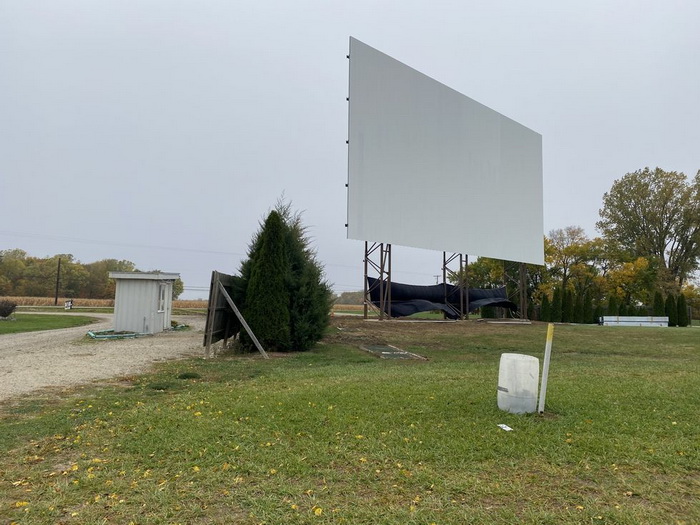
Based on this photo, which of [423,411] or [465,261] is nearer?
[423,411]

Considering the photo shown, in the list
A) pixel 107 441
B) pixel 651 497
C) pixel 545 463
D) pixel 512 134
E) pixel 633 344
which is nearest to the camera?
pixel 651 497

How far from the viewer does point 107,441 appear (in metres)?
3.74

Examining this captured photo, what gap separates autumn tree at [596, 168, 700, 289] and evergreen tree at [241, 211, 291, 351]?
38616 mm

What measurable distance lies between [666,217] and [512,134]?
25285 mm

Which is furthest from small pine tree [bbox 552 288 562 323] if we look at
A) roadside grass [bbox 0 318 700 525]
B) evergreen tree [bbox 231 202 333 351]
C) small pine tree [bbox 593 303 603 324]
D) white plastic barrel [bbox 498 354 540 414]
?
white plastic barrel [bbox 498 354 540 414]

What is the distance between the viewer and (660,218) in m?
40.4

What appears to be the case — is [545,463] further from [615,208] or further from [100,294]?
[100,294]

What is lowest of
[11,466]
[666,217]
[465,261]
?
[11,466]

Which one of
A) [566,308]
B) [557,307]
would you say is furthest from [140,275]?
[566,308]

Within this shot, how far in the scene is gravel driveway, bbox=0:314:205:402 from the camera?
6.73 meters

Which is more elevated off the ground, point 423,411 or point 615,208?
point 615,208

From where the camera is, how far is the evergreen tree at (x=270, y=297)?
10211 mm

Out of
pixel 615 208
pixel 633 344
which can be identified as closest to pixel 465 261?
pixel 633 344

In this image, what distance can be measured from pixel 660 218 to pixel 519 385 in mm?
44618
